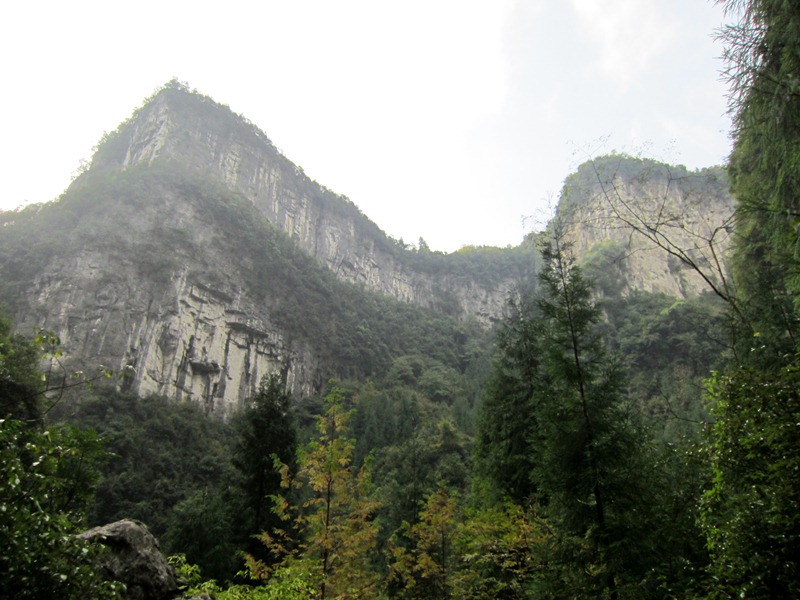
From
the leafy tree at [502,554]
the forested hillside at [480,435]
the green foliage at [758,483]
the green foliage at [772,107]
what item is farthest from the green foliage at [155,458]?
the green foliage at [772,107]

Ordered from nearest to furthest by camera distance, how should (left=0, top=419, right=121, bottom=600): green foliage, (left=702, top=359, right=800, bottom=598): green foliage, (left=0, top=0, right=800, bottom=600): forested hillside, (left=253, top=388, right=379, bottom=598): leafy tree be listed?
(left=0, top=419, right=121, bottom=600): green foliage < (left=702, top=359, right=800, bottom=598): green foliage < (left=0, top=0, right=800, bottom=600): forested hillside < (left=253, top=388, right=379, bottom=598): leafy tree

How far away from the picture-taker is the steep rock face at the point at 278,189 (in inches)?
3226

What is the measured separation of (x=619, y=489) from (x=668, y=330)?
184ft

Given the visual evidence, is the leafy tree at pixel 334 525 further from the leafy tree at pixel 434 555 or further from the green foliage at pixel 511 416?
the green foliage at pixel 511 416

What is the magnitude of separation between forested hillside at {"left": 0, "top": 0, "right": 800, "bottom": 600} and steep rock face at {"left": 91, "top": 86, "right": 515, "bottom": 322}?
30886 millimetres

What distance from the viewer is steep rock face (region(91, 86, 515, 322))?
81938mm

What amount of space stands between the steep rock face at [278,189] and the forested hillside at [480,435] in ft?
101

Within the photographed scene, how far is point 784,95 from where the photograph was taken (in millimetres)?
5113

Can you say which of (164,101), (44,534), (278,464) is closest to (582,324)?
(278,464)

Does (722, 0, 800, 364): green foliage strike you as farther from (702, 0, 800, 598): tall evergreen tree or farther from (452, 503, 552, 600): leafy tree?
(452, 503, 552, 600): leafy tree

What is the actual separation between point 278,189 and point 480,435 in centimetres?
8291

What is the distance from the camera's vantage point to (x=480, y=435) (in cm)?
1784

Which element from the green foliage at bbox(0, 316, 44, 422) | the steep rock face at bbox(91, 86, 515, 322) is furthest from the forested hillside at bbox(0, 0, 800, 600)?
the steep rock face at bbox(91, 86, 515, 322)

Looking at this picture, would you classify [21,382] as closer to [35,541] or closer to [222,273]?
[35,541]
